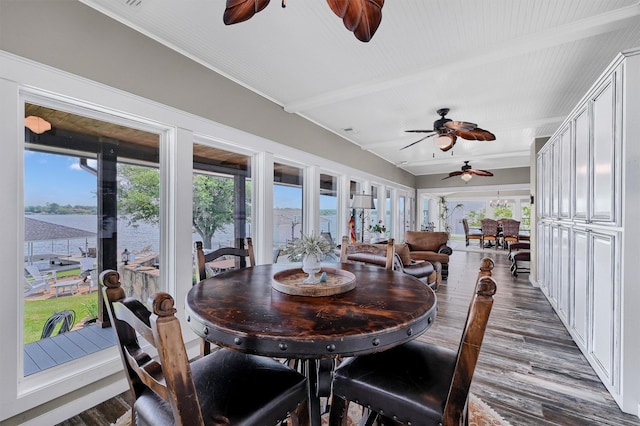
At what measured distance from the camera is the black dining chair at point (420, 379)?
101 centimetres

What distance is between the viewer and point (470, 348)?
101 cm

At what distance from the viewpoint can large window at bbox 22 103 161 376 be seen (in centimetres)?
188

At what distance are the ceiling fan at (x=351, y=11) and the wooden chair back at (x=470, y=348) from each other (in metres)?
1.34

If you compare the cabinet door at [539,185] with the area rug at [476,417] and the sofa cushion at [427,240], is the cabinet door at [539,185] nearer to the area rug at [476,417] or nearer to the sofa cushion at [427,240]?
the sofa cushion at [427,240]

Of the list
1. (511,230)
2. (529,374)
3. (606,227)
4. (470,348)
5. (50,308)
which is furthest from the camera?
(511,230)

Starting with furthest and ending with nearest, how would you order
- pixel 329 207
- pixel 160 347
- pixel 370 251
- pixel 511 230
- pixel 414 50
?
pixel 511 230, pixel 329 207, pixel 370 251, pixel 414 50, pixel 160 347

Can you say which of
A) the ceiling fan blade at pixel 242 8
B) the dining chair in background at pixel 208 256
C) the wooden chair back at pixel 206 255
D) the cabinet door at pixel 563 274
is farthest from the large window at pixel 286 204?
the cabinet door at pixel 563 274

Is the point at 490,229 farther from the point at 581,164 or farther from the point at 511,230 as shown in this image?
the point at 581,164

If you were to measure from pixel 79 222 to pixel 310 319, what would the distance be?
1990 millimetres

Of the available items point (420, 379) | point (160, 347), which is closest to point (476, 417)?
point (420, 379)

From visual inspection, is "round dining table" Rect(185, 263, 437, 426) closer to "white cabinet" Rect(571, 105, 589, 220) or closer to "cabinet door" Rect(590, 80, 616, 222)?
"cabinet door" Rect(590, 80, 616, 222)

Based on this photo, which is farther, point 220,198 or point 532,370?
point 220,198

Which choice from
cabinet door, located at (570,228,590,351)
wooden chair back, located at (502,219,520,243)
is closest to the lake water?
cabinet door, located at (570,228,590,351)

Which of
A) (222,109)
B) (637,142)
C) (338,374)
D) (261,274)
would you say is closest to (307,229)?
(222,109)
